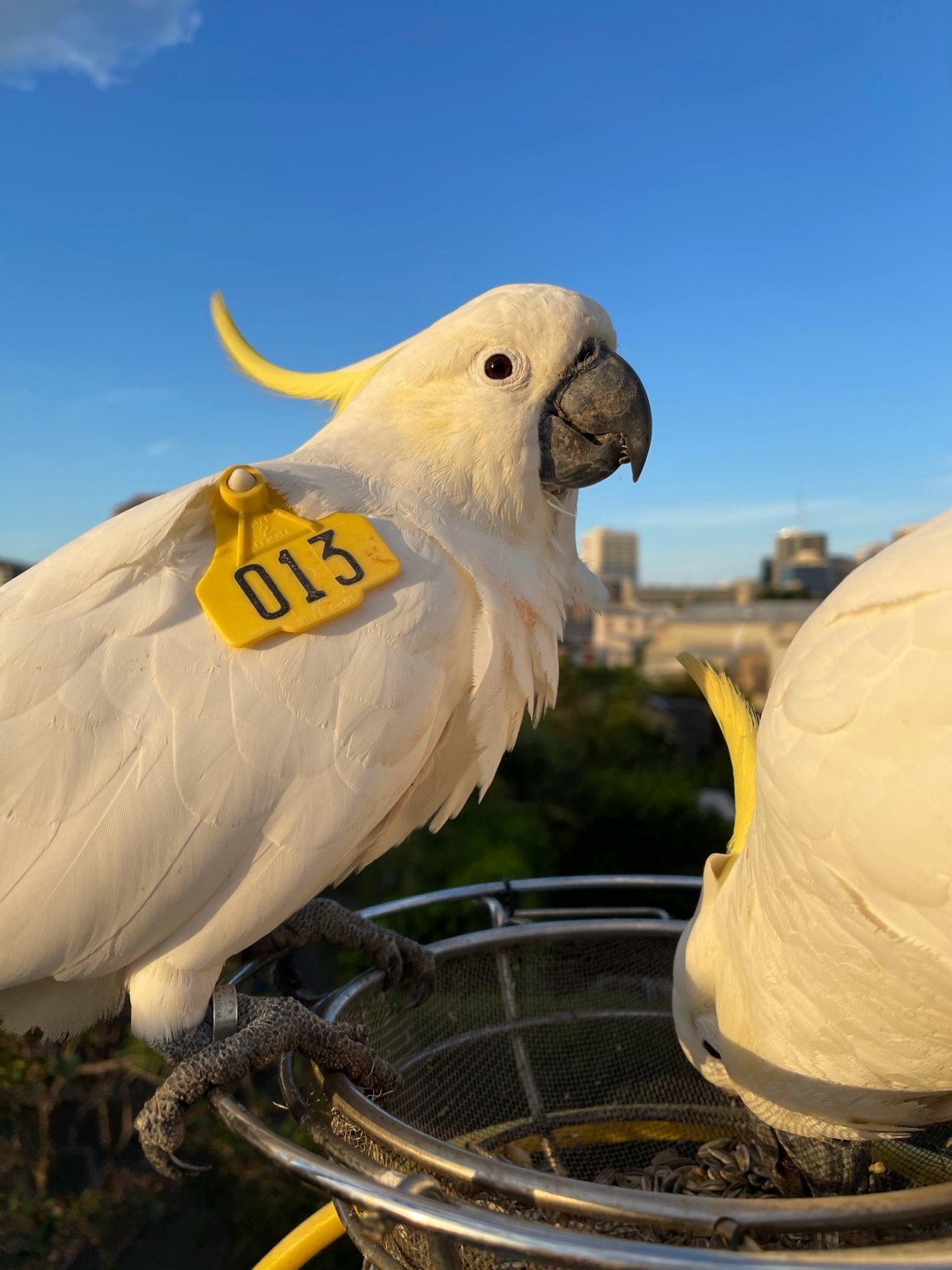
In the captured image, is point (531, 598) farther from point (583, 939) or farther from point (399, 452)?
point (583, 939)

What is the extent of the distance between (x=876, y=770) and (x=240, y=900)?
2.29ft

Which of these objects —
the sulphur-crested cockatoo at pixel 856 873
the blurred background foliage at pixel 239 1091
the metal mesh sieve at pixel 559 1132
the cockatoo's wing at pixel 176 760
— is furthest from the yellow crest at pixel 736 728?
the blurred background foliage at pixel 239 1091

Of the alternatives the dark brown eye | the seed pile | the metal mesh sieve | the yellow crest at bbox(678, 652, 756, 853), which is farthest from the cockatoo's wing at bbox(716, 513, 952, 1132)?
the dark brown eye

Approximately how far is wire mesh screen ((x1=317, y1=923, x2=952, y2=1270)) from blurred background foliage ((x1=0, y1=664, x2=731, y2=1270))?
1.11 feet

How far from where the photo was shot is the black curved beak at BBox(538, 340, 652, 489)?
4.30 ft

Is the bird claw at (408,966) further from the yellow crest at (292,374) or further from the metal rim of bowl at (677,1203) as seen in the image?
the yellow crest at (292,374)

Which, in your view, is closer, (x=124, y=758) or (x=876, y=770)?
(x=876, y=770)

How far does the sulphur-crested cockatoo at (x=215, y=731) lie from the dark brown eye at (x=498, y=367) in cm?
28

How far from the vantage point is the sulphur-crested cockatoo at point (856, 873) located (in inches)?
22.5

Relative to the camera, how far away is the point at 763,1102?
2.95 ft

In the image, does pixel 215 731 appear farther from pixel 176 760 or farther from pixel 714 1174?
pixel 714 1174

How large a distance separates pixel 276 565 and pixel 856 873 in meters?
0.71

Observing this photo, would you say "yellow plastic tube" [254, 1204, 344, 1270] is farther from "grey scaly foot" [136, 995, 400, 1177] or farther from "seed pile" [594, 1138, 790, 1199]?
"seed pile" [594, 1138, 790, 1199]

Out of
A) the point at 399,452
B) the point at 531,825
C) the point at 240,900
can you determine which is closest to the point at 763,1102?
the point at 240,900
